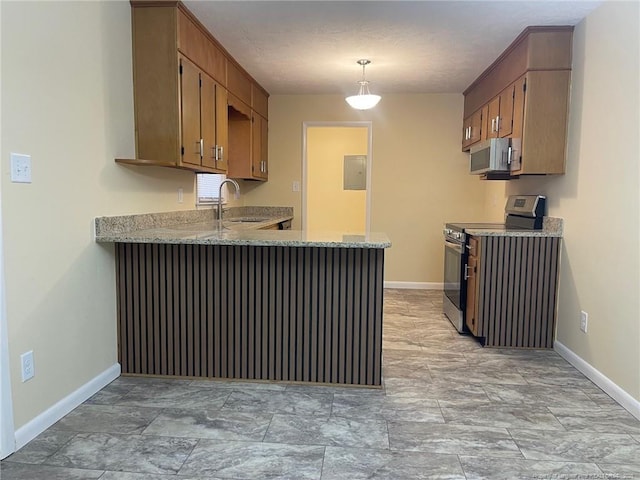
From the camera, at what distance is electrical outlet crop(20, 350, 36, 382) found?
194 cm

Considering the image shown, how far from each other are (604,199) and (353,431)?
78.5 inches

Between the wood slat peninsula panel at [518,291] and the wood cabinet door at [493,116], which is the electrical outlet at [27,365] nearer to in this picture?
the wood slat peninsula panel at [518,291]

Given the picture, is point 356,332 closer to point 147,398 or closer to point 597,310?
point 147,398

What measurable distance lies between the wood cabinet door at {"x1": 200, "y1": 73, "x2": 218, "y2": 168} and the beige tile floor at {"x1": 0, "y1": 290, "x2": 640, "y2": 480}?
1623 mm

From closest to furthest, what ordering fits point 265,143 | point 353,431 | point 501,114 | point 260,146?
point 353,431
point 501,114
point 260,146
point 265,143

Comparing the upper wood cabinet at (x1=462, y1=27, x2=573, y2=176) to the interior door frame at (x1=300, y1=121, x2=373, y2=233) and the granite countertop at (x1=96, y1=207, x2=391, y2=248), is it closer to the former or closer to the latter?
the granite countertop at (x1=96, y1=207, x2=391, y2=248)

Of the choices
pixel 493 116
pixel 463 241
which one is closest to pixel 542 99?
pixel 493 116

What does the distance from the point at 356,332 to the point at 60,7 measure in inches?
87.9

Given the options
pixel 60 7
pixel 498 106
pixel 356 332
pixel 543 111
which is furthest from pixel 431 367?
pixel 60 7

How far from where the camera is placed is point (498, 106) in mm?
3781

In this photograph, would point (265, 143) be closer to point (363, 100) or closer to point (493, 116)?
point (363, 100)

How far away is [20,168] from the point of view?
1873 mm

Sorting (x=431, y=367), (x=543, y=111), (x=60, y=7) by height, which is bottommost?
(x=431, y=367)

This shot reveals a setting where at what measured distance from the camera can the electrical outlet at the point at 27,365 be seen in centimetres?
194
